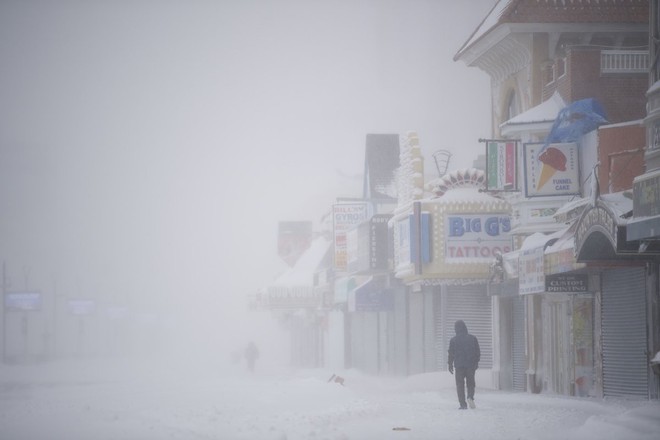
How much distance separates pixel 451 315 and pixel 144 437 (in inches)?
926

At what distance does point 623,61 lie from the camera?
32500 mm

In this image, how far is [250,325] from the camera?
654ft

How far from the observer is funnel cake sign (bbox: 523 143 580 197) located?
31.2m

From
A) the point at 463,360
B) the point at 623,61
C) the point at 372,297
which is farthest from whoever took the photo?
the point at 372,297

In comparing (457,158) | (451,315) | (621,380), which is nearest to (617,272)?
(621,380)

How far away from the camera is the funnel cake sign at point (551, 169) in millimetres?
31172

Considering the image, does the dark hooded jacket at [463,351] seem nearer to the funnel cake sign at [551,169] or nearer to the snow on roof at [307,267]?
the funnel cake sign at [551,169]

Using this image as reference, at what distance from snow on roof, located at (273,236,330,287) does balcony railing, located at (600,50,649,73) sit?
3625cm

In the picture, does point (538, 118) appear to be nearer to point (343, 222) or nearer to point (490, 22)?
point (490, 22)

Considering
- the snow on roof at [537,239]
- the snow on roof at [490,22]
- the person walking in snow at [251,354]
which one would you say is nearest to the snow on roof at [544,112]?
the snow on roof at [537,239]

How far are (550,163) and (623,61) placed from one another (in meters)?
3.60

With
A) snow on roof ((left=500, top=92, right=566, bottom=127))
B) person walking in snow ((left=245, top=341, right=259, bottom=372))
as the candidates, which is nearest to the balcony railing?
snow on roof ((left=500, top=92, right=566, bottom=127))

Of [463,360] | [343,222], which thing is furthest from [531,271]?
[343,222]

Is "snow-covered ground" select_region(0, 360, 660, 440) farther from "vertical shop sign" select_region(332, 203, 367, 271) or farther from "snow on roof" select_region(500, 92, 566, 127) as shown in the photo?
"vertical shop sign" select_region(332, 203, 367, 271)
